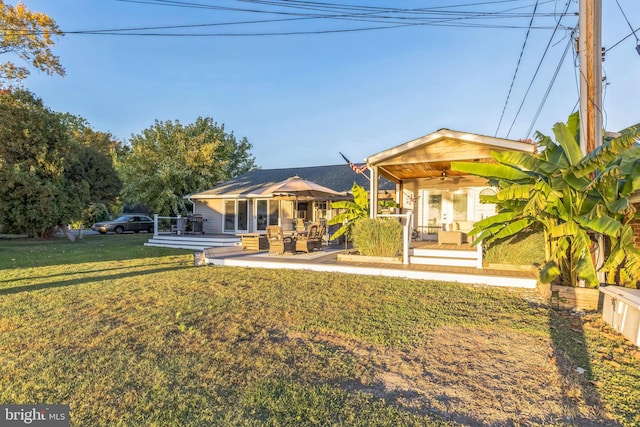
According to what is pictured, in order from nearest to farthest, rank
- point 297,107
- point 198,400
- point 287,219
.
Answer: point 198,400 < point 287,219 < point 297,107

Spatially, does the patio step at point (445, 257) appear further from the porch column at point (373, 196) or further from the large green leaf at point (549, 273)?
the large green leaf at point (549, 273)

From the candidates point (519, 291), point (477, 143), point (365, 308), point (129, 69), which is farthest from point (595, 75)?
point (129, 69)

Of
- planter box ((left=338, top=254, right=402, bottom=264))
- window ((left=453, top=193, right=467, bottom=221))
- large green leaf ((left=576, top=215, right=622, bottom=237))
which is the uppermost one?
window ((left=453, top=193, right=467, bottom=221))

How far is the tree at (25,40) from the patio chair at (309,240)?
1689 cm

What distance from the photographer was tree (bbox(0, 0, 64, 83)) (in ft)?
57.4

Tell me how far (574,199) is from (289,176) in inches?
661

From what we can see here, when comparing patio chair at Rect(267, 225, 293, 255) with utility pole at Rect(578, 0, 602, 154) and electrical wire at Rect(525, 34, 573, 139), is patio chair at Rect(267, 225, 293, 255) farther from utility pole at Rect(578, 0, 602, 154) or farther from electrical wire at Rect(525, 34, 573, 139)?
electrical wire at Rect(525, 34, 573, 139)

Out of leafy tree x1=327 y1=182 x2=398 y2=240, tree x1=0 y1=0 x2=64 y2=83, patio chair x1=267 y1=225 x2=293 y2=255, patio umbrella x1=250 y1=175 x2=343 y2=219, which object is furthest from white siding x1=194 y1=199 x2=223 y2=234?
tree x1=0 y1=0 x2=64 y2=83

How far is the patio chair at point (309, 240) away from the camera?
11.3 m

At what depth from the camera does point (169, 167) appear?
22.2m

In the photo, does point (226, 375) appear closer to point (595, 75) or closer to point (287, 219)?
point (595, 75)

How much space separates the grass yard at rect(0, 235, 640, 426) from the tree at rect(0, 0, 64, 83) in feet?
60.4

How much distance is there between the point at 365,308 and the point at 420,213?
365 inches

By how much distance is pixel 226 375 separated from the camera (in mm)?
3299
